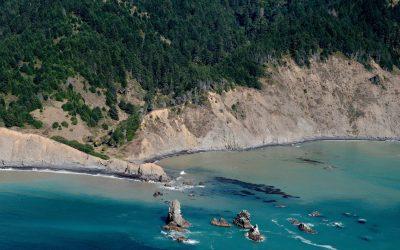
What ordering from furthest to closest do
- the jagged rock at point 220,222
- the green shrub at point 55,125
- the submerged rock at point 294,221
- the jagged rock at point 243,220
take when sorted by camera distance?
1. the green shrub at point 55,125
2. the submerged rock at point 294,221
3. the jagged rock at point 220,222
4. the jagged rock at point 243,220

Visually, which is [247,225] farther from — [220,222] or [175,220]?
[175,220]

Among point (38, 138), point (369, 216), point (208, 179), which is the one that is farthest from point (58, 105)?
point (369, 216)

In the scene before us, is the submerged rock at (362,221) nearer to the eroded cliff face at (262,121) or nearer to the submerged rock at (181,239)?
the submerged rock at (181,239)

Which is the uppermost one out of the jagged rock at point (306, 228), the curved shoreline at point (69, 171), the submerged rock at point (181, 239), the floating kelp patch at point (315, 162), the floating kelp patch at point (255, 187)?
the floating kelp patch at point (315, 162)

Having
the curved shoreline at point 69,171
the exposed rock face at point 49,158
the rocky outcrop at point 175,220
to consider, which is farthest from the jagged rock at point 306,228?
the curved shoreline at point 69,171

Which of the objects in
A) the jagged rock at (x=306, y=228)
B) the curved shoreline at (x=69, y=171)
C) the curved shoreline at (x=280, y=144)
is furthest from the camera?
the curved shoreline at (x=280, y=144)

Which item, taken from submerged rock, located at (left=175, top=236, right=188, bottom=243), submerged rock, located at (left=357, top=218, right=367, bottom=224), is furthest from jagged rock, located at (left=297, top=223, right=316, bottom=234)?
submerged rock, located at (left=175, top=236, right=188, bottom=243)
